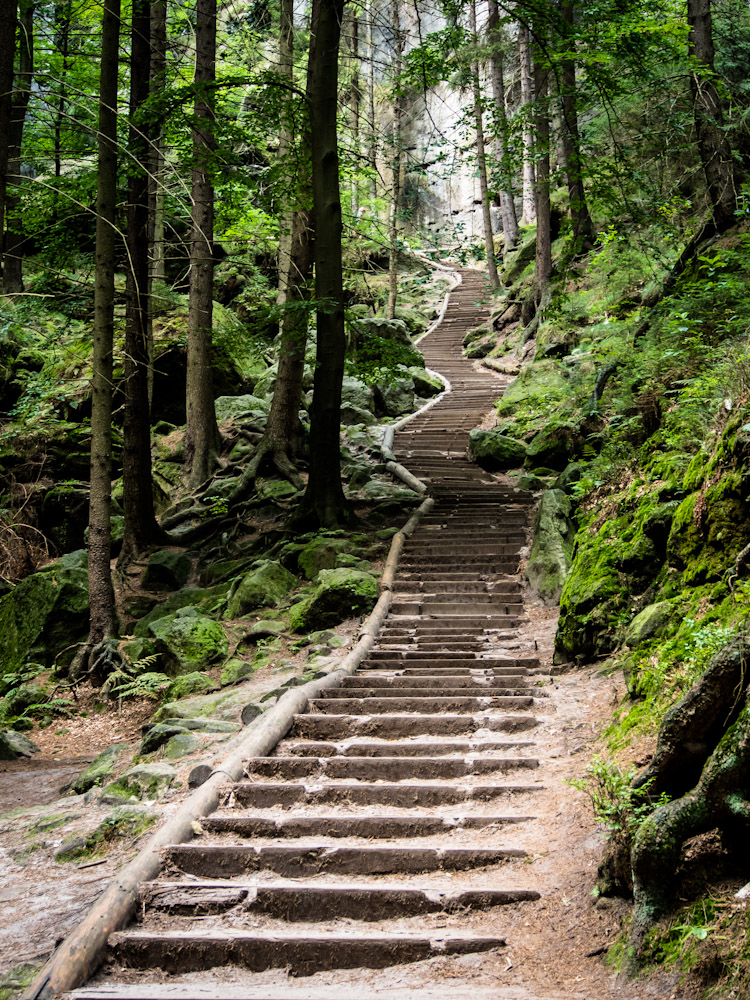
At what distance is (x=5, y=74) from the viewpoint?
831cm

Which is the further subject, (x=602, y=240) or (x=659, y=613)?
(x=602, y=240)

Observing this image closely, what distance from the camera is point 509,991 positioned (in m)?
3.27

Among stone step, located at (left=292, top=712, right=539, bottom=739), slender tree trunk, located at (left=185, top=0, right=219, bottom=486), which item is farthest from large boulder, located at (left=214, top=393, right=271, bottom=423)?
stone step, located at (left=292, top=712, right=539, bottom=739)

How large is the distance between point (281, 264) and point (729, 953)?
577 inches

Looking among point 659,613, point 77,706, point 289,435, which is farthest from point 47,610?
point 659,613

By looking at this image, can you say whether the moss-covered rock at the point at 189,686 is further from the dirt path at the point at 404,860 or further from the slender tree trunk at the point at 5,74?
the slender tree trunk at the point at 5,74

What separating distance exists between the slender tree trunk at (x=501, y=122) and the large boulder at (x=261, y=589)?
744cm

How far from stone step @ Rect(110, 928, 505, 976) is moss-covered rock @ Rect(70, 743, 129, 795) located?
8.71ft

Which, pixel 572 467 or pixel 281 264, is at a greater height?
pixel 281 264

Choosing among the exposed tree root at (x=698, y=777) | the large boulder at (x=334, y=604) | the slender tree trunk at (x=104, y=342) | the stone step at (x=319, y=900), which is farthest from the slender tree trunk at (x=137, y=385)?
the exposed tree root at (x=698, y=777)

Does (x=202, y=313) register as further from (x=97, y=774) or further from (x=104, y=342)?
(x=97, y=774)

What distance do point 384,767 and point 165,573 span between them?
7.60 metres

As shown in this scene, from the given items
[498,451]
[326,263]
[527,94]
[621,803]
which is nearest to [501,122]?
[326,263]

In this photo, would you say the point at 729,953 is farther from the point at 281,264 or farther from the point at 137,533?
→ the point at 281,264
